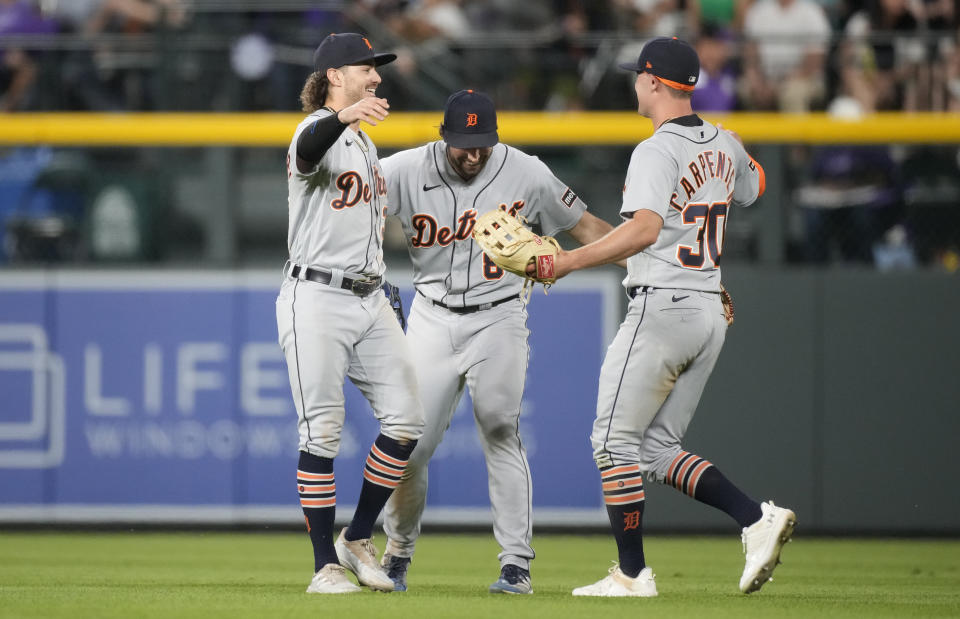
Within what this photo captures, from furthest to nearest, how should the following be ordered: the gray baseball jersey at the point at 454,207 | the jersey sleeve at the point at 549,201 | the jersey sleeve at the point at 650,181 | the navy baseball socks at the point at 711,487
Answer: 1. the jersey sleeve at the point at 549,201
2. the gray baseball jersey at the point at 454,207
3. the navy baseball socks at the point at 711,487
4. the jersey sleeve at the point at 650,181

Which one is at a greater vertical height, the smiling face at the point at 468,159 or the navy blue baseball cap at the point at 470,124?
Result: the navy blue baseball cap at the point at 470,124

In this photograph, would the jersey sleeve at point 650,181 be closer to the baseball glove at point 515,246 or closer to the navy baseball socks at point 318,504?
the baseball glove at point 515,246

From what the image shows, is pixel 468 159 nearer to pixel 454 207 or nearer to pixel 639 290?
pixel 454 207

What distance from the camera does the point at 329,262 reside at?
17.4 feet

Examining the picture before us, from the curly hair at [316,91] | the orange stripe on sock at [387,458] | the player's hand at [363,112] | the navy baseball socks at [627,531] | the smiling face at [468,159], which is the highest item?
the curly hair at [316,91]

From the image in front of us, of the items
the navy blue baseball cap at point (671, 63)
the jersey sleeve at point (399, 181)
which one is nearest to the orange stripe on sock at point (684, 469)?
the navy blue baseball cap at point (671, 63)

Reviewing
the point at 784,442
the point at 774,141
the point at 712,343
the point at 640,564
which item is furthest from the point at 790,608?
the point at 774,141

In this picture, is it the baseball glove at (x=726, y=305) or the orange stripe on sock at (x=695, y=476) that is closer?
the orange stripe on sock at (x=695, y=476)

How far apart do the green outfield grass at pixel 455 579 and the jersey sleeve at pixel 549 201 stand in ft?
5.18

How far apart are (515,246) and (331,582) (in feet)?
4.71

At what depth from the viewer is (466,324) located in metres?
5.78

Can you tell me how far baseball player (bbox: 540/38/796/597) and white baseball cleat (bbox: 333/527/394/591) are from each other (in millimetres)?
783

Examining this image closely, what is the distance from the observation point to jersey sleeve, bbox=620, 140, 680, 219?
5.05 meters

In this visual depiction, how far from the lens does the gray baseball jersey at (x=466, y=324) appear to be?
573 cm
